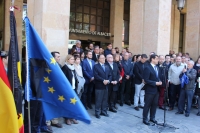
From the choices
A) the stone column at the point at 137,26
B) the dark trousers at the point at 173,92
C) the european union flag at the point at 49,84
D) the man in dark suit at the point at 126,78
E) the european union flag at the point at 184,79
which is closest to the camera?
the european union flag at the point at 49,84

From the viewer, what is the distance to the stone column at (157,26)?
8969 millimetres

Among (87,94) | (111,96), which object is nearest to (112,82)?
(111,96)

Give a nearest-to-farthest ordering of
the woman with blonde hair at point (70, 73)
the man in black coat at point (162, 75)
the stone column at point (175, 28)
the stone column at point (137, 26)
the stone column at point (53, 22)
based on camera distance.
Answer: the woman with blonde hair at point (70, 73) → the stone column at point (53, 22) → the man in black coat at point (162, 75) → the stone column at point (137, 26) → the stone column at point (175, 28)

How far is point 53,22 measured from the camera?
21.1 feet

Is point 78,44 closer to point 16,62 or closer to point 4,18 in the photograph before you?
point 16,62

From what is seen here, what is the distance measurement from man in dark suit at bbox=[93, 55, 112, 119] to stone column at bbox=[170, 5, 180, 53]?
11225mm

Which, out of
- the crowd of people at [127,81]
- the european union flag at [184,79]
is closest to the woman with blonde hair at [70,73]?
the crowd of people at [127,81]

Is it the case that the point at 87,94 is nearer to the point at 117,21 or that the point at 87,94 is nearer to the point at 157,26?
the point at 157,26

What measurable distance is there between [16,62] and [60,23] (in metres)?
4.08

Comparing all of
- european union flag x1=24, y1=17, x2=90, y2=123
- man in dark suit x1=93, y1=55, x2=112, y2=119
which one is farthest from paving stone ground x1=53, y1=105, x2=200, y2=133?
european union flag x1=24, y1=17, x2=90, y2=123

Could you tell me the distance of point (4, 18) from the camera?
12.4 m

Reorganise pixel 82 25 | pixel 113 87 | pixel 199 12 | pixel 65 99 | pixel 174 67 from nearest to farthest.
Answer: pixel 65 99 < pixel 113 87 < pixel 174 67 < pixel 199 12 < pixel 82 25

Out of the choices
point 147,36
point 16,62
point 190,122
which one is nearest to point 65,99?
point 16,62

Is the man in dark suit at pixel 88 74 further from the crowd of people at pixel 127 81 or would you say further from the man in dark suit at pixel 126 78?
the man in dark suit at pixel 126 78
